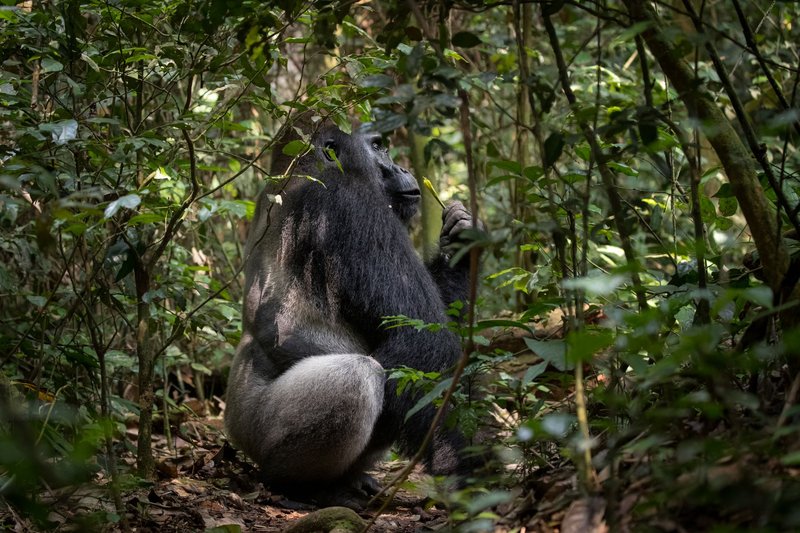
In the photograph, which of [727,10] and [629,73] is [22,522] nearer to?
[629,73]

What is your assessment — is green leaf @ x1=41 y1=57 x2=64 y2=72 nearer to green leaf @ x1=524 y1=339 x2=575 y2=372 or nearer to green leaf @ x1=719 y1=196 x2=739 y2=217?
green leaf @ x1=524 y1=339 x2=575 y2=372

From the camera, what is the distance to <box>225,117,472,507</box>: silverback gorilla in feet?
11.9

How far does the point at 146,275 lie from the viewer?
3.48 metres

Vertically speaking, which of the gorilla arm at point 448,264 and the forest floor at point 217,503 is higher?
the gorilla arm at point 448,264

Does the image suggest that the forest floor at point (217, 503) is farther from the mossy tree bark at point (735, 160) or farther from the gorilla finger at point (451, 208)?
the gorilla finger at point (451, 208)

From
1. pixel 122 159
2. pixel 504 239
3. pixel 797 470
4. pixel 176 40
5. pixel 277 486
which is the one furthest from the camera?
pixel 277 486

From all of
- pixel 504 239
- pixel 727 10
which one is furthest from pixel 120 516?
pixel 727 10

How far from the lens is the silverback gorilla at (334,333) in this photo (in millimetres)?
3639

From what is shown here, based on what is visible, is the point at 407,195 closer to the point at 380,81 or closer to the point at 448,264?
the point at 448,264

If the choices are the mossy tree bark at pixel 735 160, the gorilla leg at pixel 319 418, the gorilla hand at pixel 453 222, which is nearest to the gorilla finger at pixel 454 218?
the gorilla hand at pixel 453 222

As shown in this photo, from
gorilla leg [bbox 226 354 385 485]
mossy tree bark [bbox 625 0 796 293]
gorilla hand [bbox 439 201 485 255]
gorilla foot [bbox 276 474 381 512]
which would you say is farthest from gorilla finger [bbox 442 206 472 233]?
mossy tree bark [bbox 625 0 796 293]

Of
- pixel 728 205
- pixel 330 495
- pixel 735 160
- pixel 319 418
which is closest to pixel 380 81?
pixel 735 160

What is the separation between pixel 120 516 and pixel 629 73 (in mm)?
5573

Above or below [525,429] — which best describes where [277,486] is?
below
